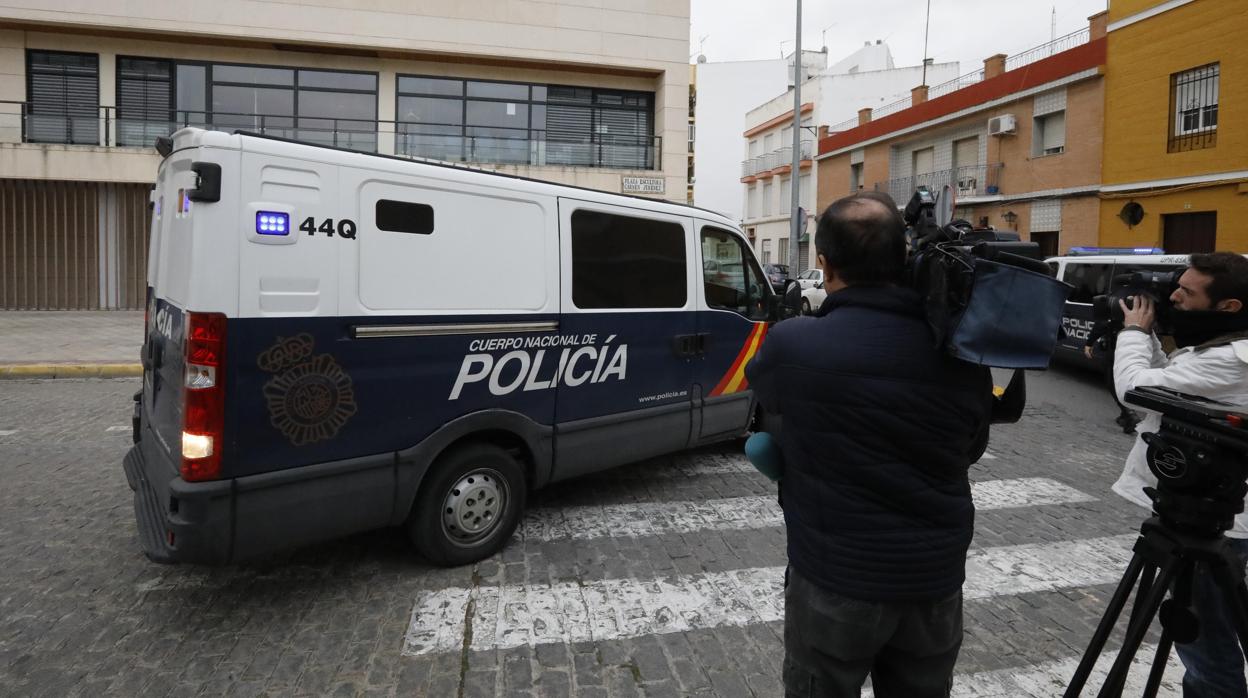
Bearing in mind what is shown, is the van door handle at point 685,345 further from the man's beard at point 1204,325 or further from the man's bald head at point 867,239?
the man's bald head at point 867,239

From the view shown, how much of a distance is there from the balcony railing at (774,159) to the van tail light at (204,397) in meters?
37.9

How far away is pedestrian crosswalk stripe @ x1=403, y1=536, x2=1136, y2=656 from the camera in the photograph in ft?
11.5

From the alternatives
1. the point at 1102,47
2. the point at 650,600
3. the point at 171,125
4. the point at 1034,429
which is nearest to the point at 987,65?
the point at 1102,47

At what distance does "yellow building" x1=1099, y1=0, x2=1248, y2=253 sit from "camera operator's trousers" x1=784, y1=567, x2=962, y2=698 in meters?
19.4

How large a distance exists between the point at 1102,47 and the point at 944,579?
77.3 feet

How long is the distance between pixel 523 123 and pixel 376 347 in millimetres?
18340

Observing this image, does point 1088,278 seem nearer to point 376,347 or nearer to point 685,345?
point 685,345

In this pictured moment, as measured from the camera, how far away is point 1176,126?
18109mm

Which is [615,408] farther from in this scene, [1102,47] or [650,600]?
[1102,47]

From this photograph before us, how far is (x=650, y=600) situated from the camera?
3863 millimetres

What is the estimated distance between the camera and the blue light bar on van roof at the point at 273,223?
3.30m

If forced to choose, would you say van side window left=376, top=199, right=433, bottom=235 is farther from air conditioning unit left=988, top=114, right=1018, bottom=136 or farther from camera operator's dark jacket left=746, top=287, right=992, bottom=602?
air conditioning unit left=988, top=114, right=1018, bottom=136

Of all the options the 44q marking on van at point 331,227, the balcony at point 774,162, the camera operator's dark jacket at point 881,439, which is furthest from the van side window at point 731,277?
the balcony at point 774,162

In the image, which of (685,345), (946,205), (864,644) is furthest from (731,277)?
(864,644)
